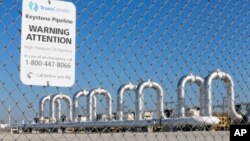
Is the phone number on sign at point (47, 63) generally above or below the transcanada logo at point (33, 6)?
below

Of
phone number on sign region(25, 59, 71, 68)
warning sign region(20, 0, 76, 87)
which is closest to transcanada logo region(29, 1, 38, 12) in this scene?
warning sign region(20, 0, 76, 87)

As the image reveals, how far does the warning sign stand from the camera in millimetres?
3041

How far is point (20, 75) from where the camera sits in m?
3.00

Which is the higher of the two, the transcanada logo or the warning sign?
the transcanada logo

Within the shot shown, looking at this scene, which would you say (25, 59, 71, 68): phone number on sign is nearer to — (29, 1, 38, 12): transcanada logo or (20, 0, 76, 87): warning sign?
(20, 0, 76, 87): warning sign

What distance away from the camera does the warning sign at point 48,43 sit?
9.98 feet

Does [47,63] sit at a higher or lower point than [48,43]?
lower

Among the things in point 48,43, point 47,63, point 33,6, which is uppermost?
point 33,6

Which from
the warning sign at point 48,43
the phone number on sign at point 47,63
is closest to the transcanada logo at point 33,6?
the warning sign at point 48,43

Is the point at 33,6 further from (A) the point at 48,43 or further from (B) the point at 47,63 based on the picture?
(B) the point at 47,63

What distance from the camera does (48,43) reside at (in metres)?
3.13

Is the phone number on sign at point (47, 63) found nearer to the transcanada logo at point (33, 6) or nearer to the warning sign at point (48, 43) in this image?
the warning sign at point (48, 43)

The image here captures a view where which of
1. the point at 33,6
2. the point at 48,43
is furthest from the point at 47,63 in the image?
the point at 33,6

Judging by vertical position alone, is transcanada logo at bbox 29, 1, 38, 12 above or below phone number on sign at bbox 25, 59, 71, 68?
above
